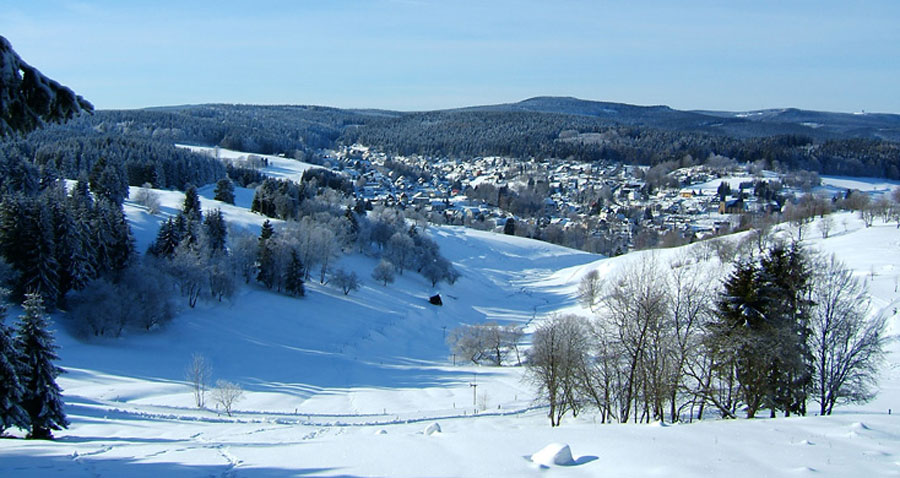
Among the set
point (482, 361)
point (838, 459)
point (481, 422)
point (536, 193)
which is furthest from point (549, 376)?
point (536, 193)

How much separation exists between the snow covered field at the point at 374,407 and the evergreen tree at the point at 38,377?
98cm

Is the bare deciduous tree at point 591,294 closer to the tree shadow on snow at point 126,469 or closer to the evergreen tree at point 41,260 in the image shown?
the evergreen tree at point 41,260

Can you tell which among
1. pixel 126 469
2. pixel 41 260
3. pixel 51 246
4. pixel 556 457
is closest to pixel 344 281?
pixel 51 246

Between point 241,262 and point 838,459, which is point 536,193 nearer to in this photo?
point 241,262

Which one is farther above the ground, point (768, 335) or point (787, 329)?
point (787, 329)

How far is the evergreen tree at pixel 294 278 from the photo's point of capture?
52500mm

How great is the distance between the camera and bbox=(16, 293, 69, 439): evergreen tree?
16703 mm

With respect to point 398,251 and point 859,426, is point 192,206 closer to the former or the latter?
point 398,251

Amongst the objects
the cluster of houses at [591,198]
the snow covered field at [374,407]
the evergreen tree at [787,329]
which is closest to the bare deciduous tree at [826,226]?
the snow covered field at [374,407]

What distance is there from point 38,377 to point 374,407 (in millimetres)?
16624

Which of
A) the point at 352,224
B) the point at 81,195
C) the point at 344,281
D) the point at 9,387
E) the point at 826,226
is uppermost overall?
the point at 81,195

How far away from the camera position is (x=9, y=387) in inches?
602

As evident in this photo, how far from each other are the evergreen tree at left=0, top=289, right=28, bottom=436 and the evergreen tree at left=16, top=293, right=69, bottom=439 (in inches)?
15.5

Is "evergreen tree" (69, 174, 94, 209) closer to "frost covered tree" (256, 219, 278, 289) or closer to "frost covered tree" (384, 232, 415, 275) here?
"frost covered tree" (256, 219, 278, 289)
